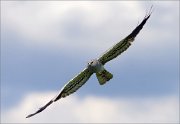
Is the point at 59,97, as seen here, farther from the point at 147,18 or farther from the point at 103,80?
the point at 147,18

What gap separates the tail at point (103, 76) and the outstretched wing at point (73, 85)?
1.08 metres

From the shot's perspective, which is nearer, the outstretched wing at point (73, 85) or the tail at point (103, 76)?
the tail at point (103, 76)

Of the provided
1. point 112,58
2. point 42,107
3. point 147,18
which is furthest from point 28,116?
point 147,18

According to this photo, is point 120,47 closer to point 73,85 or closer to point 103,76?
point 103,76

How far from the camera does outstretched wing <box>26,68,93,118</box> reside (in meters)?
73.8

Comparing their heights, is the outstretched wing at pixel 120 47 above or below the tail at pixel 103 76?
above

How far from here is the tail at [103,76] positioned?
7169 cm

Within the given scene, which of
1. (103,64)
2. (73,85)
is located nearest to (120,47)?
(103,64)

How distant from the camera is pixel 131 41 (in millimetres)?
73250

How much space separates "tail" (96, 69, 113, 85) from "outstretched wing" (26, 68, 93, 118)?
108cm

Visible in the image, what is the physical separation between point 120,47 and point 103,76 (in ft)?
10.8

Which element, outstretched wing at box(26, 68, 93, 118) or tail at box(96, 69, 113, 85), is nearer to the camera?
tail at box(96, 69, 113, 85)

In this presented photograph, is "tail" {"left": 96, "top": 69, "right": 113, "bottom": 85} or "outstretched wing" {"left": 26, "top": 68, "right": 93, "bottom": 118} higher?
"outstretched wing" {"left": 26, "top": 68, "right": 93, "bottom": 118}

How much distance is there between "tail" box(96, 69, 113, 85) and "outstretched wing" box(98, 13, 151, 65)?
3.23 ft
